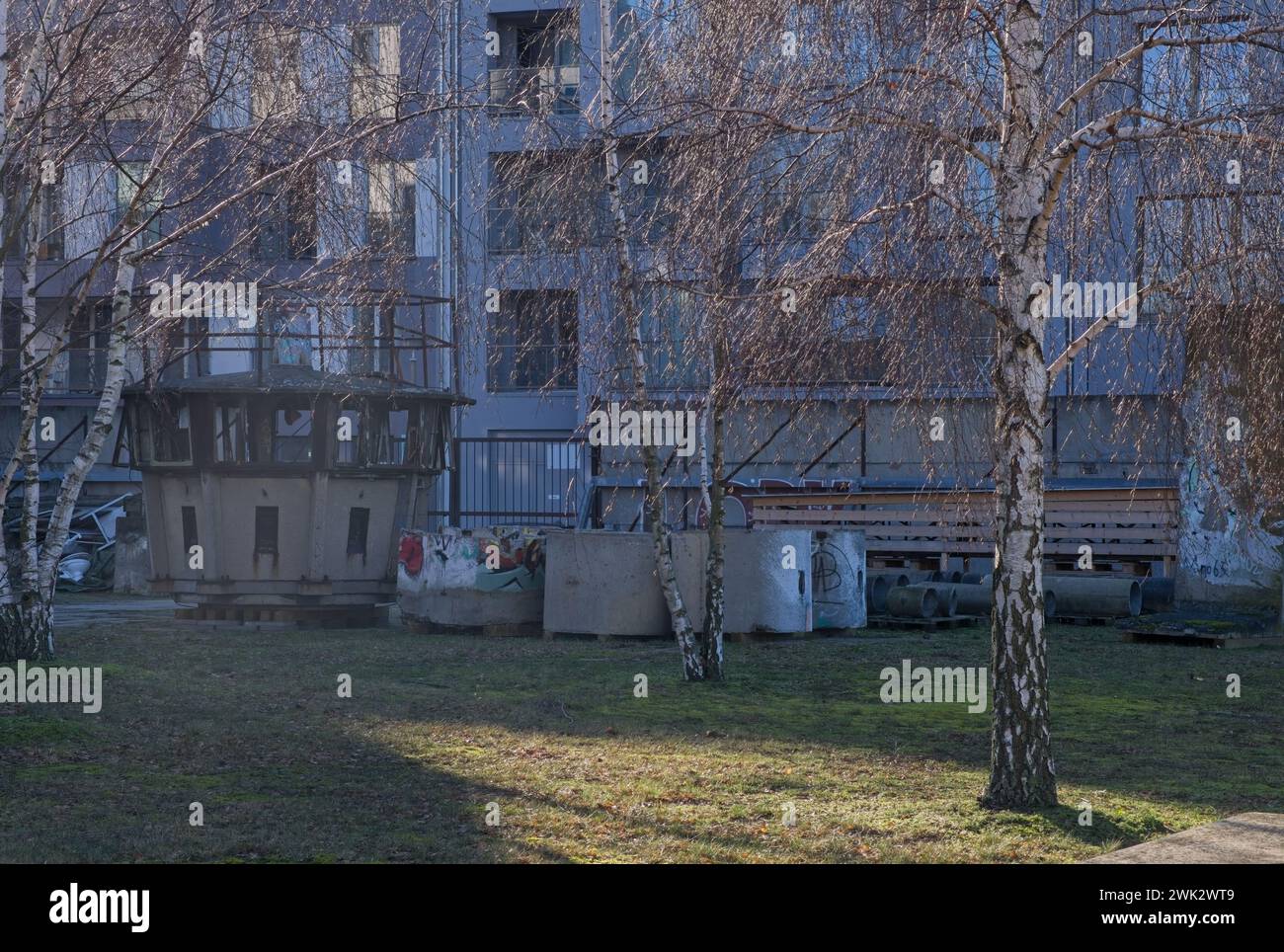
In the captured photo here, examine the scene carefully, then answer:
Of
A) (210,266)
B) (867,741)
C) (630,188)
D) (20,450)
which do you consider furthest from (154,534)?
(867,741)

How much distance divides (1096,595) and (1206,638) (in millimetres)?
2979

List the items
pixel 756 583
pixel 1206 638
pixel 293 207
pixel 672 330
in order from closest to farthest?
pixel 672 330, pixel 293 207, pixel 1206 638, pixel 756 583

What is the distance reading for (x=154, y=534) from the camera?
65.4ft

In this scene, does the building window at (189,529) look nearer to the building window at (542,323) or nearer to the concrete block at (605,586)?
the concrete block at (605,586)

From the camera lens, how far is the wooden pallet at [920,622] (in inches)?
793

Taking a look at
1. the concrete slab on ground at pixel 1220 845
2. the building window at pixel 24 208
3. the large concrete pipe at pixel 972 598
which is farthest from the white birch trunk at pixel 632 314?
the large concrete pipe at pixel 972 598

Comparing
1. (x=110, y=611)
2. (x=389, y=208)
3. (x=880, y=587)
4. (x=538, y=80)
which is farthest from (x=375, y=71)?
(x=110, y=611)

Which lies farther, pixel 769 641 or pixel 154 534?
pixel 154 534

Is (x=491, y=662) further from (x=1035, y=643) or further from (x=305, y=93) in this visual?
(x=1035, y=643)

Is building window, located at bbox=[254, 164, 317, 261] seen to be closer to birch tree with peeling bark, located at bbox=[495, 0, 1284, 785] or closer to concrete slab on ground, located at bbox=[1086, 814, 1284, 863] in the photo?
birch tree with peeling bark, located at bbox=[495, 0, 1284, 785]

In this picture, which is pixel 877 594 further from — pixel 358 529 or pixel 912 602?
pixel 358 529

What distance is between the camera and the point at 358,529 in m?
20.3

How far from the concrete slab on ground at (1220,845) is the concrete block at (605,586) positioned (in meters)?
11.2

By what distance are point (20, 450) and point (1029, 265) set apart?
10124mm
